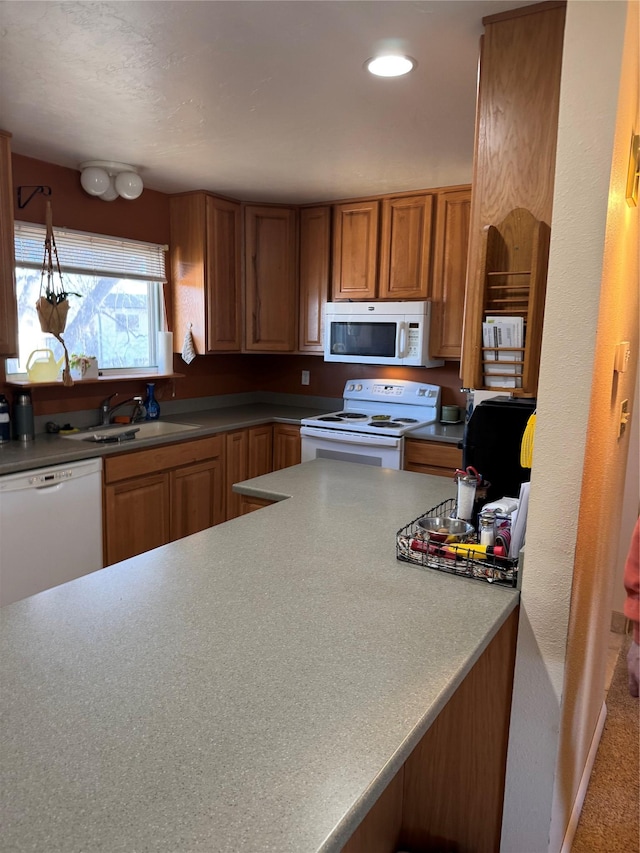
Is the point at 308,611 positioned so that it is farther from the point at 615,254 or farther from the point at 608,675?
the point at 608,675

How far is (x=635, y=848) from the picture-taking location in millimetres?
1832

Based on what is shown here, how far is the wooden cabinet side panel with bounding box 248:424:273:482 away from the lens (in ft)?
12.8

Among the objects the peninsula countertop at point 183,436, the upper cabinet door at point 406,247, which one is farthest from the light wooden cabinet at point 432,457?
the upper cabinet door at point 406,247

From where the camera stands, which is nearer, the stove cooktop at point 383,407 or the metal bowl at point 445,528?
the metal bowl at point 445,528

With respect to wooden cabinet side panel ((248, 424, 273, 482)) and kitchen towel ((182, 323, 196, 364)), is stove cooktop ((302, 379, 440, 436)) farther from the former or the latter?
kitchen towel ((182, 323, 196, 364))

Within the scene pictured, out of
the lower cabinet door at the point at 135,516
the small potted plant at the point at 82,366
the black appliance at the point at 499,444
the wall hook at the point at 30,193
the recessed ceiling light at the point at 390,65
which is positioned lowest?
the lower cabinet door at the point at 135,516

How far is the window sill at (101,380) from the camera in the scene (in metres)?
3.09

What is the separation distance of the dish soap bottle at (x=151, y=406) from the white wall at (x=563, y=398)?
9.68ft

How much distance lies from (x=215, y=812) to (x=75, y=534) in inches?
92.9

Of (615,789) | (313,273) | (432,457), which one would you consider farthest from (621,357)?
(313,273)

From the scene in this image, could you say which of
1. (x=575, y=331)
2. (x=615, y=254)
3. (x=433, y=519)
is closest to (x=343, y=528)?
(x=433, y=519)

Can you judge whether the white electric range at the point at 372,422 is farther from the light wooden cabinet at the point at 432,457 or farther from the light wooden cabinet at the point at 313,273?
the light wooden cabinet at the point at 313,273

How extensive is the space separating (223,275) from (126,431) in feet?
4.07

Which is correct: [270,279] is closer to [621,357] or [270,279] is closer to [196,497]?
[196,497]
